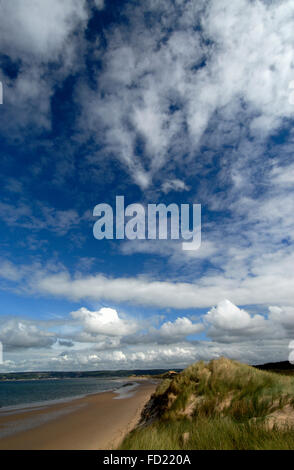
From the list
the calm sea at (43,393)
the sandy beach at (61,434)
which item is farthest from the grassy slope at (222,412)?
the calm sea at (43,393)

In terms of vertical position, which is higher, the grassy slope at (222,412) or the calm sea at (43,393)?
the grassy slope at (222,412)

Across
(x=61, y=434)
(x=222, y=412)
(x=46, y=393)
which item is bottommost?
(x=46, y=393)

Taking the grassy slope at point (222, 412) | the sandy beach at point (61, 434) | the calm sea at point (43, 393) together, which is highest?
the grassy slope at point (222, 412)

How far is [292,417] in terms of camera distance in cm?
757

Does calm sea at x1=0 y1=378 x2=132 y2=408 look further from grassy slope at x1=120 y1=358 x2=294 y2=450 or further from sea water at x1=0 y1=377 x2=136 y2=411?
grassy slope at x1=120 y1=358 x2=294 y2=450

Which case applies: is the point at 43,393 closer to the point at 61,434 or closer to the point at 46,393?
the point at 46,393

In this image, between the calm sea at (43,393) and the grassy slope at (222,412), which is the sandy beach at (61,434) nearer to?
the grassy slope at (222,412)

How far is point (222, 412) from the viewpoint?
33.0 ft

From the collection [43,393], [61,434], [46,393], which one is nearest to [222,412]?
[61,434]

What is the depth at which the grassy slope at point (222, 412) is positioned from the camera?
22.6 feet

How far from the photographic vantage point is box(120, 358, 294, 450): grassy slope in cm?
688

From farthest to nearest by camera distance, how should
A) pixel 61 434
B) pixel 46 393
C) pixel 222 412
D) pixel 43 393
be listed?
pixel 43 393 → pixel 46 393 → pixel 61 434 → pixel 222 412
